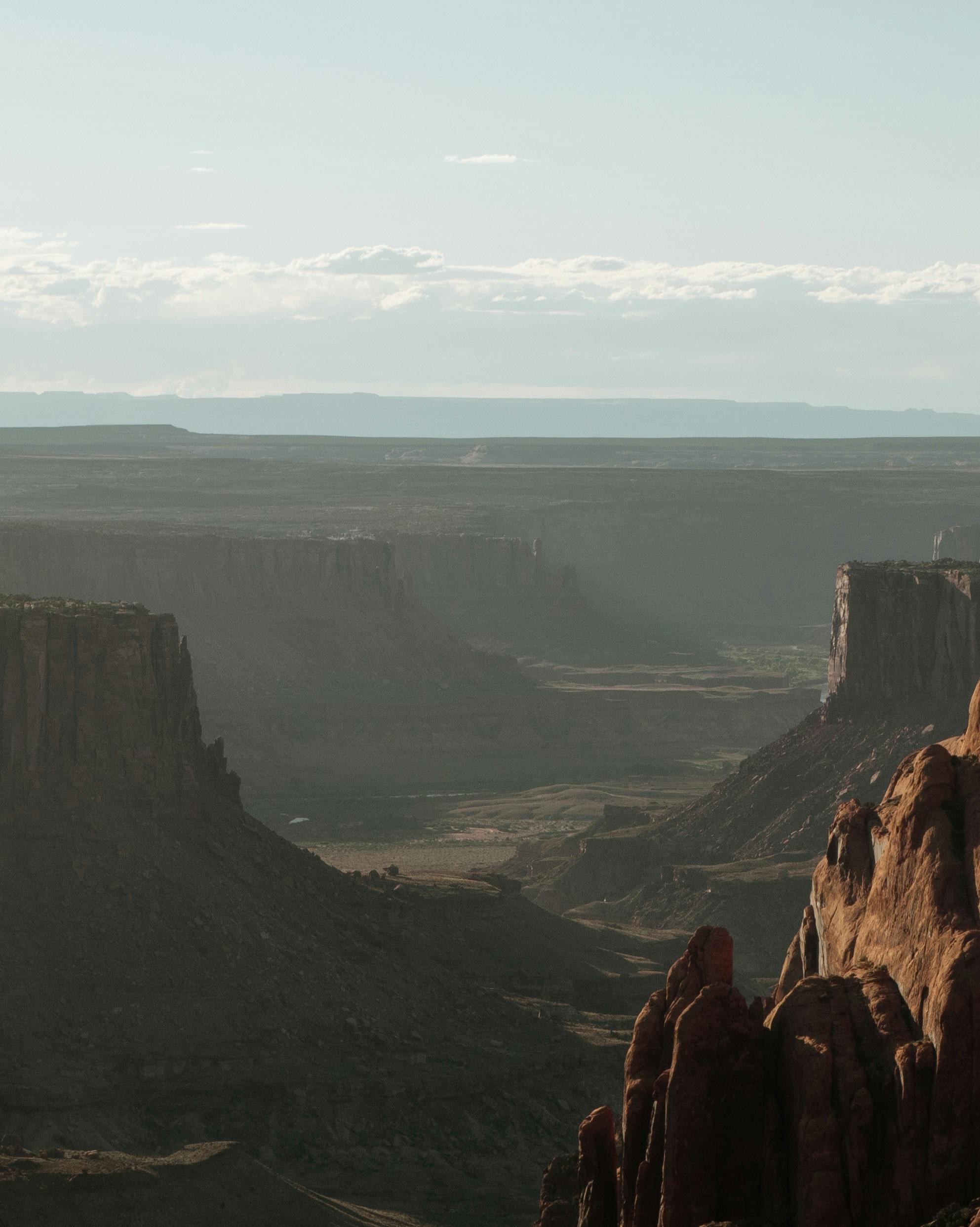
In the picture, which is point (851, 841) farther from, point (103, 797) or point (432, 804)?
point (432, 804)

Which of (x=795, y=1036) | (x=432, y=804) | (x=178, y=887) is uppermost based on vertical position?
(x=795, y=1036)

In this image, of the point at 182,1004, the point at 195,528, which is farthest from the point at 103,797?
the point at 195,528

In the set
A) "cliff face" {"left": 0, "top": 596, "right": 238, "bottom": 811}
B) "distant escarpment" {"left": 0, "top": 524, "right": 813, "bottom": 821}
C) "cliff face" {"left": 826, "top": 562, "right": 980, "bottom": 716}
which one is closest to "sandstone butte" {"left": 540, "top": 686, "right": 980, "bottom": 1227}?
"cliff face" {"left": 0, "top": 596, "right": 238, "bottom": 811}

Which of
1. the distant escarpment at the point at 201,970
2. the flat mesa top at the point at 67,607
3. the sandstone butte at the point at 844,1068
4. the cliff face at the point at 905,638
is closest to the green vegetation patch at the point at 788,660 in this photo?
the cliff face at the point at 905,638

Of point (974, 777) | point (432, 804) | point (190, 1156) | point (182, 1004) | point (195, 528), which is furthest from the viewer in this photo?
point (195, 528)

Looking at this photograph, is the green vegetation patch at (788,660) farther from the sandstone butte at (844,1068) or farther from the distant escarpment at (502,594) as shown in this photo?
the sandstone butte at (844,1068)

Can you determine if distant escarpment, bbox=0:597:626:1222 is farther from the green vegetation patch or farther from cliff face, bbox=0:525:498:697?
the green vegetation patch
